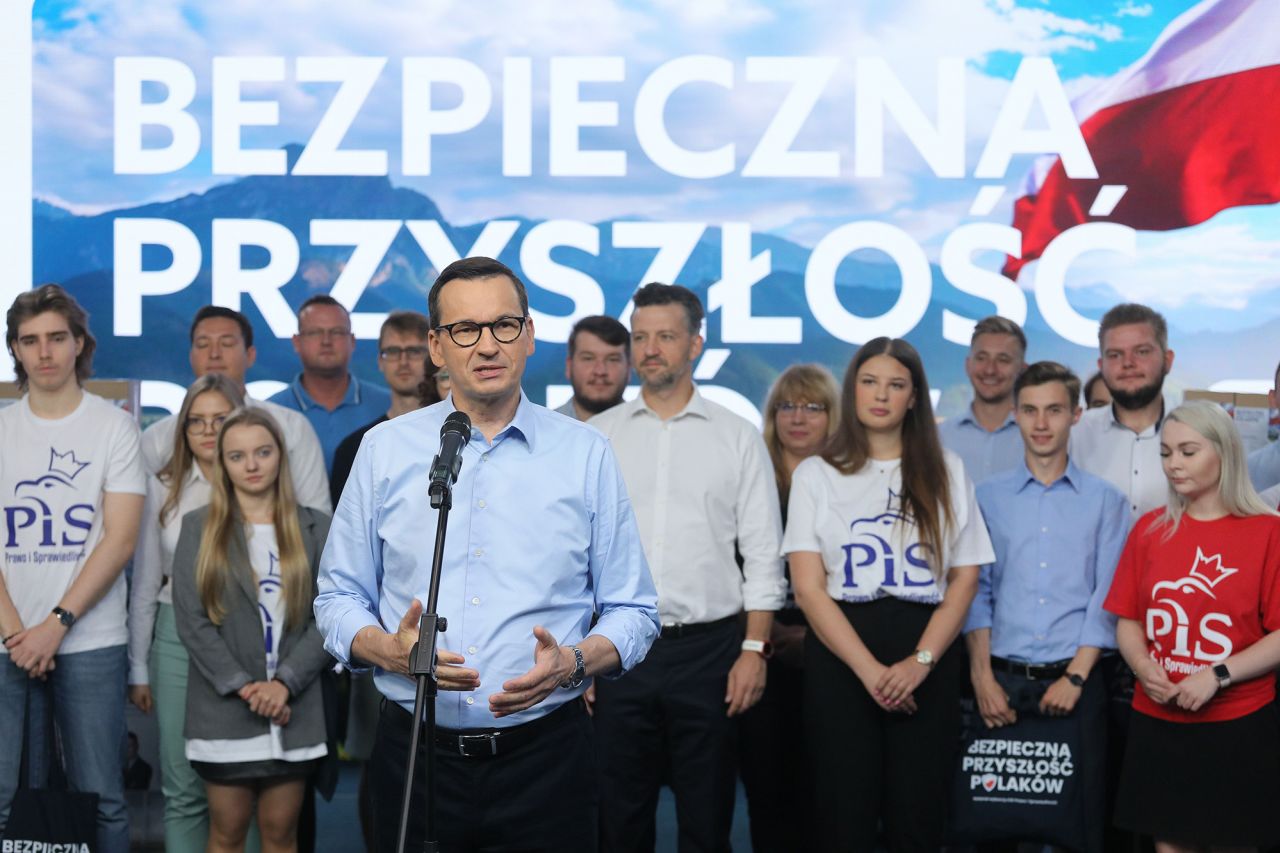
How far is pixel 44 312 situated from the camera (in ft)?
12.2

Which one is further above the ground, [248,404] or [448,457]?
[248,404]

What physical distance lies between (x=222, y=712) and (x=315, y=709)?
9.5 inches

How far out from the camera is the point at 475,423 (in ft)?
7.26

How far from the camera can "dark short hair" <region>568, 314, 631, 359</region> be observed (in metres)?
4.38

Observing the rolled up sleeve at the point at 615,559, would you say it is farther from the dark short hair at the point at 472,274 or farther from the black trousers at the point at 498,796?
the dark short hair at the point at 472,274

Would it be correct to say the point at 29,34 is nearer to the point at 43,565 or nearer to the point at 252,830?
the point at 43,565

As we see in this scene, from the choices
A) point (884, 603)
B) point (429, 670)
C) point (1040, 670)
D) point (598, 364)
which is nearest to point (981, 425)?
point (1040, 670)

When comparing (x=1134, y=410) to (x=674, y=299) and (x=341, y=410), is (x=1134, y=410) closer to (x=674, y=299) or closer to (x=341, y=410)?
(x=674, y=299)

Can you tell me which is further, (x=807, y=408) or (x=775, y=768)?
(x=807, y=408)

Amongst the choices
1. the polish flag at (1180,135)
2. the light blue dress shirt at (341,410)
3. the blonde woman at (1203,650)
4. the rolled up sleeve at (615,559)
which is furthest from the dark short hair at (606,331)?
the polish flag at (1180,135)

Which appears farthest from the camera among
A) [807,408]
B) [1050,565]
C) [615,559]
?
[807,408]

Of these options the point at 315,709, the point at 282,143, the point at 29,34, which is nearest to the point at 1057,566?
the point at 315,709

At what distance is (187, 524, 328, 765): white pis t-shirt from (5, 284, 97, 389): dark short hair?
768 millimetres

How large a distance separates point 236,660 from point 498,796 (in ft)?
5.49
